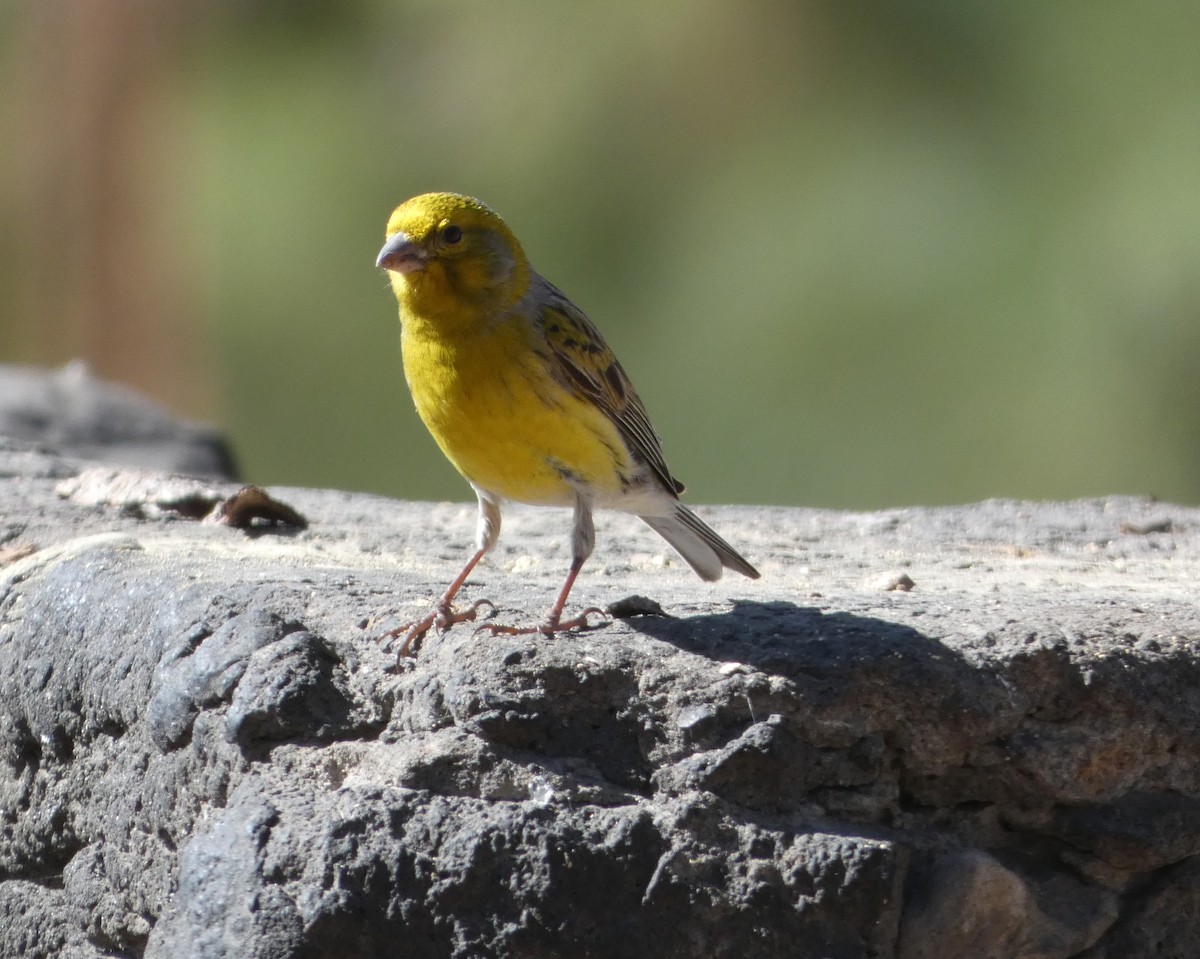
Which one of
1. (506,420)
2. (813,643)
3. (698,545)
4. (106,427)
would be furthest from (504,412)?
(106,427)

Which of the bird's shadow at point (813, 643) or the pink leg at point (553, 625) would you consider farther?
the pink leg at point (553, 625)

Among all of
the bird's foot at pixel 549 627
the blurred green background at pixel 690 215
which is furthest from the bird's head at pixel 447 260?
the blurred green background at pixel 690 215

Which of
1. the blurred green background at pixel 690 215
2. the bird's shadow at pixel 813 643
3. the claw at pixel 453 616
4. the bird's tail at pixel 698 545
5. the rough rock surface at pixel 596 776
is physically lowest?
the rough rock surface at pixel 596 776

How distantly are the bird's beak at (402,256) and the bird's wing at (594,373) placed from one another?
0.30m

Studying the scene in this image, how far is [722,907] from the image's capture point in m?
2.50

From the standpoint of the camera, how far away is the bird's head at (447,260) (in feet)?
11.0

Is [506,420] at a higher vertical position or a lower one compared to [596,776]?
higher

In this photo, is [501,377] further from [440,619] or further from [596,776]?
[596,776]

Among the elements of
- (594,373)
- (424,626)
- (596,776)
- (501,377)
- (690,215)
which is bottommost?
(596,776)

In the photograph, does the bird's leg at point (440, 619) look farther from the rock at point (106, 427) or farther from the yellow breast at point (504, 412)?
the rock at point (106, 427)

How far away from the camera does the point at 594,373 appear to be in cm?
352

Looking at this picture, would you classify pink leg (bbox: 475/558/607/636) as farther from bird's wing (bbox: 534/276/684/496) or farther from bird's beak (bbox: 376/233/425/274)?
bird's beak (bbox: 376/233/425/274)

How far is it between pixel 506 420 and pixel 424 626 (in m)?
0.52

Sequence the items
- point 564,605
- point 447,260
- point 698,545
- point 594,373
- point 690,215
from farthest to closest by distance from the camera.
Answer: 1. point 690,215
2. point 698,545
3. point 594,373
4. point 447,260
5. point 564,605
